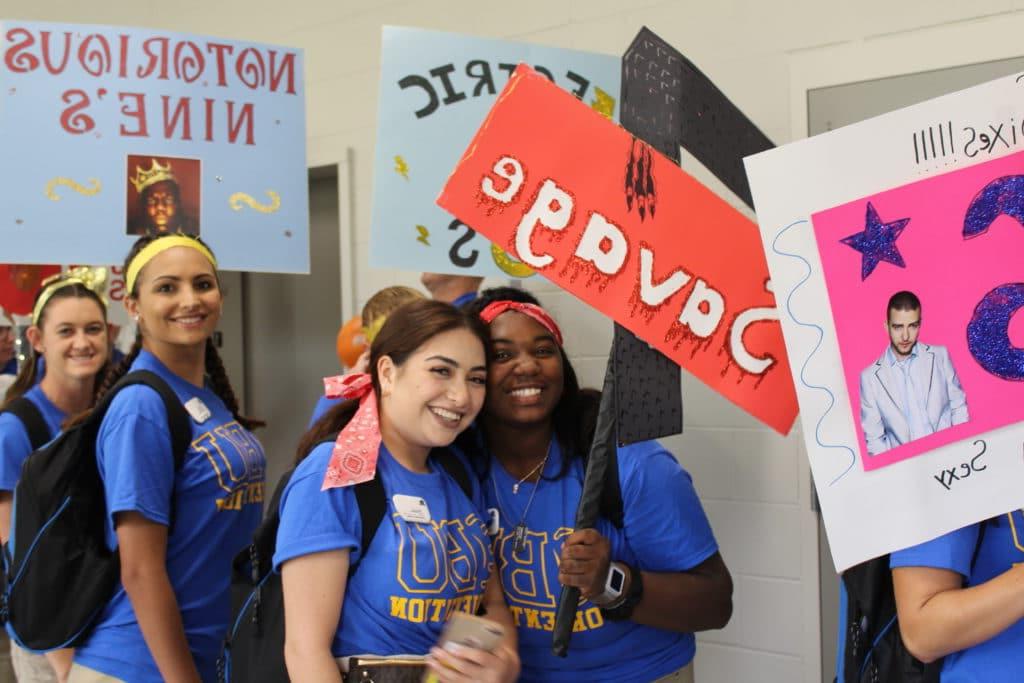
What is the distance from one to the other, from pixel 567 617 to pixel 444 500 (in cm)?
28

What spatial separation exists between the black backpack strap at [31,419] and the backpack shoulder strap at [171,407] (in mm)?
696

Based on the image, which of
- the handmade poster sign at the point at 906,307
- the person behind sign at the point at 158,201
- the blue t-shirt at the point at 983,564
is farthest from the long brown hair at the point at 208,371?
the blue t-shirt at the point at 983,564

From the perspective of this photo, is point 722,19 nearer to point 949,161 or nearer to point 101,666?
point 949,161

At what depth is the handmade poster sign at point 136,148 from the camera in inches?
93.4

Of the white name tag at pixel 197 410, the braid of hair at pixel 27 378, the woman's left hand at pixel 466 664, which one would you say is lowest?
the woman's left hand at pixel 466 664

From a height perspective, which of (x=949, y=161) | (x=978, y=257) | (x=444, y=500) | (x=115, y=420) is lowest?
(x=444, y=500)

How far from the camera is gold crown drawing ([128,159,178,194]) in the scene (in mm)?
2428

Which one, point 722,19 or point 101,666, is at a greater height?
point 722,19

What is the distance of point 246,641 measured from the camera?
163 centimetres

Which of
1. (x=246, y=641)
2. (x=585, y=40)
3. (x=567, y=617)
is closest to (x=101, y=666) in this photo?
(x=246, y=641)

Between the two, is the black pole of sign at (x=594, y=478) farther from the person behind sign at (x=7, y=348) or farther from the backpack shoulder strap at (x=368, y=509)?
the person behind sign at (x=7, y=348)

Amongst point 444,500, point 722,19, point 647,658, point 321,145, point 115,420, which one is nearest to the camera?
point 444,500

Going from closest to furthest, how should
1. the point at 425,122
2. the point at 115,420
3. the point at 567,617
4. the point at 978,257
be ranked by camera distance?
the point at 978,257
the point at 567,617
the point at 115,420
the point at 425,122

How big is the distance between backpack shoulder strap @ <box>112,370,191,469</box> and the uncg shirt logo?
35 millimetres
